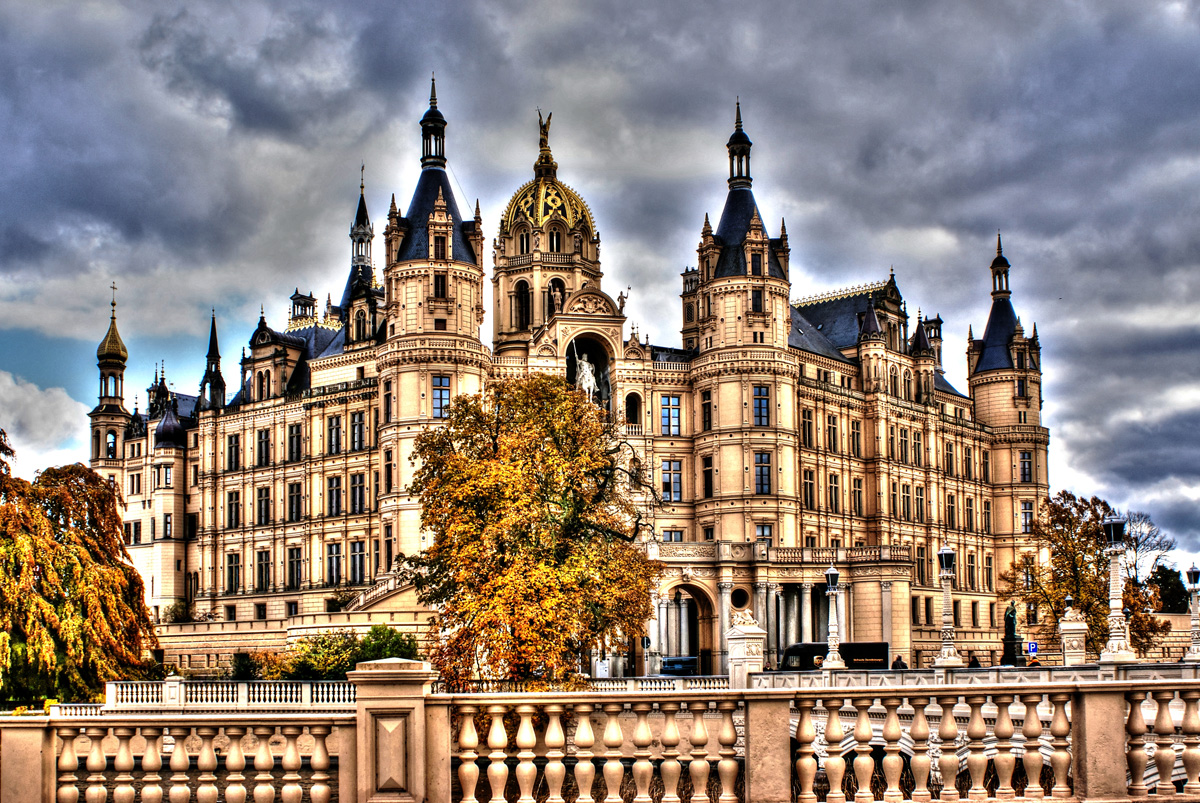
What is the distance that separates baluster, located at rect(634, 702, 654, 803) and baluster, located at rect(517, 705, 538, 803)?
0.83 m

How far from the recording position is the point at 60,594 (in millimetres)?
41281

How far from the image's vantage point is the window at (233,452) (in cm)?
8506

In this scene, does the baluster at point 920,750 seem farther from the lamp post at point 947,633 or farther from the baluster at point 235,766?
the lamp post at point 947,633

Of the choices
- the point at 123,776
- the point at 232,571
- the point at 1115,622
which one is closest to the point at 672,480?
the point at 232,571

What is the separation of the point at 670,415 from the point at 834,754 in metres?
65.4

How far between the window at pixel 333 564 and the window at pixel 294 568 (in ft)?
7.04

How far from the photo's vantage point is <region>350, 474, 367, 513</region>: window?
7762cm

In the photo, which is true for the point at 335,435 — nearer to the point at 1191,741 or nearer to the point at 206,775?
the point at 206,775

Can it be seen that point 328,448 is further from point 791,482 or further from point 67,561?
point 67,561

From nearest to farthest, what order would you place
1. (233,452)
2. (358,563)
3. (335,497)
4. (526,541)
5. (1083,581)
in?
1. (526,541)
2. (1083,581)
3. (358,563)
4. (335,497)
5. (233,452)

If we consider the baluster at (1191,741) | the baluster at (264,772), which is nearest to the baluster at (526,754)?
the baluster at (264,772)

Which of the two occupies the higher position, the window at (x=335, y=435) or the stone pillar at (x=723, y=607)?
the window at (x=335, y=435)

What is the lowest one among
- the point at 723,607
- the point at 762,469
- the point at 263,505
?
the point at 723,607

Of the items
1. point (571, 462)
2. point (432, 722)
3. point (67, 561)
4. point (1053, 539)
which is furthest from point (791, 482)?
point (432, 722)
